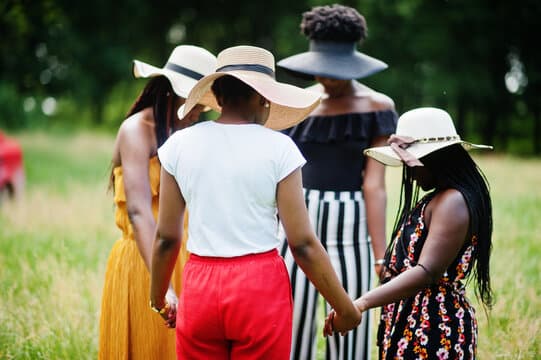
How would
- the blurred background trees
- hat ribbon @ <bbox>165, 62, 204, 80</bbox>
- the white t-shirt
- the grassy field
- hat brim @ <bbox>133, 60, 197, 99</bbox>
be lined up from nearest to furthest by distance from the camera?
the white t-shirt, hat brim @ <bbox>133, 60, 197, 99</bbox>, hat ribbon @ <bbox>165, 62, 204, 80</bbox>, the grassy field, the blurred background trees

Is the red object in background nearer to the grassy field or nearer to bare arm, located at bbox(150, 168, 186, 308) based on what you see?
the grassy field

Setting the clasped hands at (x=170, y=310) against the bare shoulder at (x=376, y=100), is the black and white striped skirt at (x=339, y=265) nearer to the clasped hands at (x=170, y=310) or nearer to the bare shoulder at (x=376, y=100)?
the bare shoulder at (x=376, y=100)

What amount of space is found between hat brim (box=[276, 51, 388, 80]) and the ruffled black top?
24 centimetres

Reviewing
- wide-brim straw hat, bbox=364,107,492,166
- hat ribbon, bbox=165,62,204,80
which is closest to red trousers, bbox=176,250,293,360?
wide-brim straw hat, bbox=364,107,492,166

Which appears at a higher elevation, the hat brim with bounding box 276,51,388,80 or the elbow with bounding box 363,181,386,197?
the hat brim with bounding box 276,51,388,80

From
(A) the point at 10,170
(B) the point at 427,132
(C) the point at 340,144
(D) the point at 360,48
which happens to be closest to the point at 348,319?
(B) the point at 427,132

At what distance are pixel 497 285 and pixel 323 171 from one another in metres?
2.20

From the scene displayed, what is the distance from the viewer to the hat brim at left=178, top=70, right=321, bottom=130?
2158 mm

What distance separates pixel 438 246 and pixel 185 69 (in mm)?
1540

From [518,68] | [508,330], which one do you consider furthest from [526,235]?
[518,68]

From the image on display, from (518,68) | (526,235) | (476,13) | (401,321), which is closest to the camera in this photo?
(401,321)

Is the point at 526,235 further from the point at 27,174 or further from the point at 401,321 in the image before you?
the point at 27,174

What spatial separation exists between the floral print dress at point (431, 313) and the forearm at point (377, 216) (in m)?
0.70

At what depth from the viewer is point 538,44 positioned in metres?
23.8
